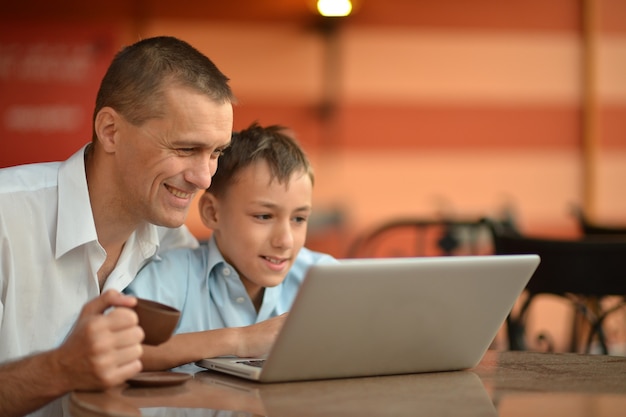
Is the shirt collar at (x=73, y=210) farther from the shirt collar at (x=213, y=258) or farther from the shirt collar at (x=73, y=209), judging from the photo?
the shirt collar at (x=213, y=258)

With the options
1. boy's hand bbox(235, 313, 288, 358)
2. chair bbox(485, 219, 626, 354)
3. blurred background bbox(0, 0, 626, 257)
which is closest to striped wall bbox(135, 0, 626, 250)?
blurred background bbox(0, 0, 626, 257)

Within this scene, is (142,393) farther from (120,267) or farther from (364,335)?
(120,267)

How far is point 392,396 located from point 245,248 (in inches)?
31.4

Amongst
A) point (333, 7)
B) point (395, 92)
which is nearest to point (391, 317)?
point (333, 7)

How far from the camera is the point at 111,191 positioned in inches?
79.4

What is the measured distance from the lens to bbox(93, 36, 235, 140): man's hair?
1938 millimetres

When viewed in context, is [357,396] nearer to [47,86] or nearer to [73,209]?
[73,209]

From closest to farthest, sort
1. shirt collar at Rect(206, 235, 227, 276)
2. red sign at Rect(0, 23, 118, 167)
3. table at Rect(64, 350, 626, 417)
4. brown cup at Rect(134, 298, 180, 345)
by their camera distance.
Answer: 1. table at Rect(64, 350, 626, 417)
2. brown cup at Rect(134, 298, 180, 345)
3. shirt collar at Rect(206, 235, 227, 276)
4. red sign at Rect(0, 23, 118, 167)

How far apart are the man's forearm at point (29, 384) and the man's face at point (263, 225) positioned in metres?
0.70

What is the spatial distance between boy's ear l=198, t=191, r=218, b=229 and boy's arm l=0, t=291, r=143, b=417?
81cm

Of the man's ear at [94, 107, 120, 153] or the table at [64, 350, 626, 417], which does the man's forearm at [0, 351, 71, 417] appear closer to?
the table at [64, 350, 626, 417]

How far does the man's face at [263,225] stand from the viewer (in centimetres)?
215

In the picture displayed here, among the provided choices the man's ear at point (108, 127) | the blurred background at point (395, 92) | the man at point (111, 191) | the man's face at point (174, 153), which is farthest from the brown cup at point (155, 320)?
the blurred background at point (395, 92)

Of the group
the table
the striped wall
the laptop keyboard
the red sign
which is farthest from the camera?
the striped wall
